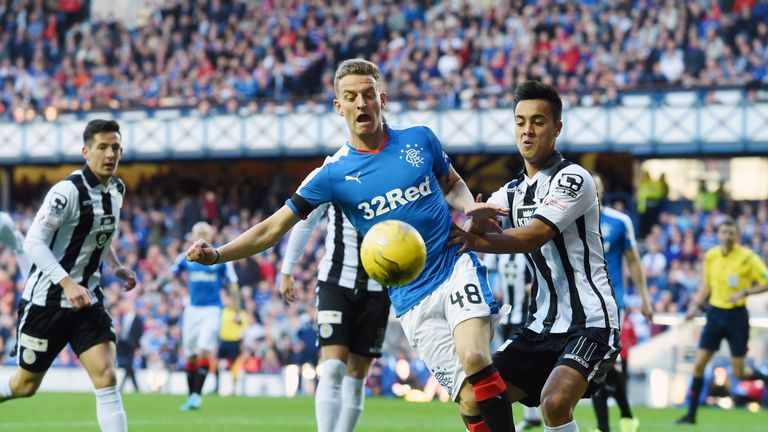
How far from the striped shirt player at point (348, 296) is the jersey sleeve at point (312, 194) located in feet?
7.05

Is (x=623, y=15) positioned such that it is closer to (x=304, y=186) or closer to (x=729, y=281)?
(x=729, y=281)

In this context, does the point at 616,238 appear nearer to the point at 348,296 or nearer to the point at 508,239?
the point at 348,296

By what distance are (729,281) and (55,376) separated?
14.0 metres

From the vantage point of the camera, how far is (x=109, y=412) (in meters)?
8.41

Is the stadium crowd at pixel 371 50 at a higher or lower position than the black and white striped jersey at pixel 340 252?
higher

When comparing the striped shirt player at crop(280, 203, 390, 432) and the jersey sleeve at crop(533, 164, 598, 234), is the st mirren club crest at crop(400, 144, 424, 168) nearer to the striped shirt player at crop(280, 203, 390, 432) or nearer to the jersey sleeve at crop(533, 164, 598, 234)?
the jersey sleeve at crop(533, 164, 598, 234)

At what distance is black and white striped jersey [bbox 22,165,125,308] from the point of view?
28.8 ft

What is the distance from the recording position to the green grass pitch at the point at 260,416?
13234 millimetres

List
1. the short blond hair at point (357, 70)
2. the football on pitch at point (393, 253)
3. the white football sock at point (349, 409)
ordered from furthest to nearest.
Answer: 1. the white football sock at point (349, 409)
2. the short blond hair at point (357, 70)
3. the football on pitch at point (393, 253)

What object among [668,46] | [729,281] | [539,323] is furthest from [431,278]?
[668,46]

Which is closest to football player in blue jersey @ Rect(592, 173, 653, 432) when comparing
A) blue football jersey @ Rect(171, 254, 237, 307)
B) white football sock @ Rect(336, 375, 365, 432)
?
white football sock @ Rect(336, 375, 365, 432)

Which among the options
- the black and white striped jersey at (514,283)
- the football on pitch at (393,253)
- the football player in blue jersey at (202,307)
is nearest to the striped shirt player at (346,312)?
the football on pitch at (393,253)

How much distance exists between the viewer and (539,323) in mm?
7254

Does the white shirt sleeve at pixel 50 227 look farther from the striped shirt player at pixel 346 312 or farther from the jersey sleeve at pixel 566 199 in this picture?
the jersey sleeve at pixel 566 199
